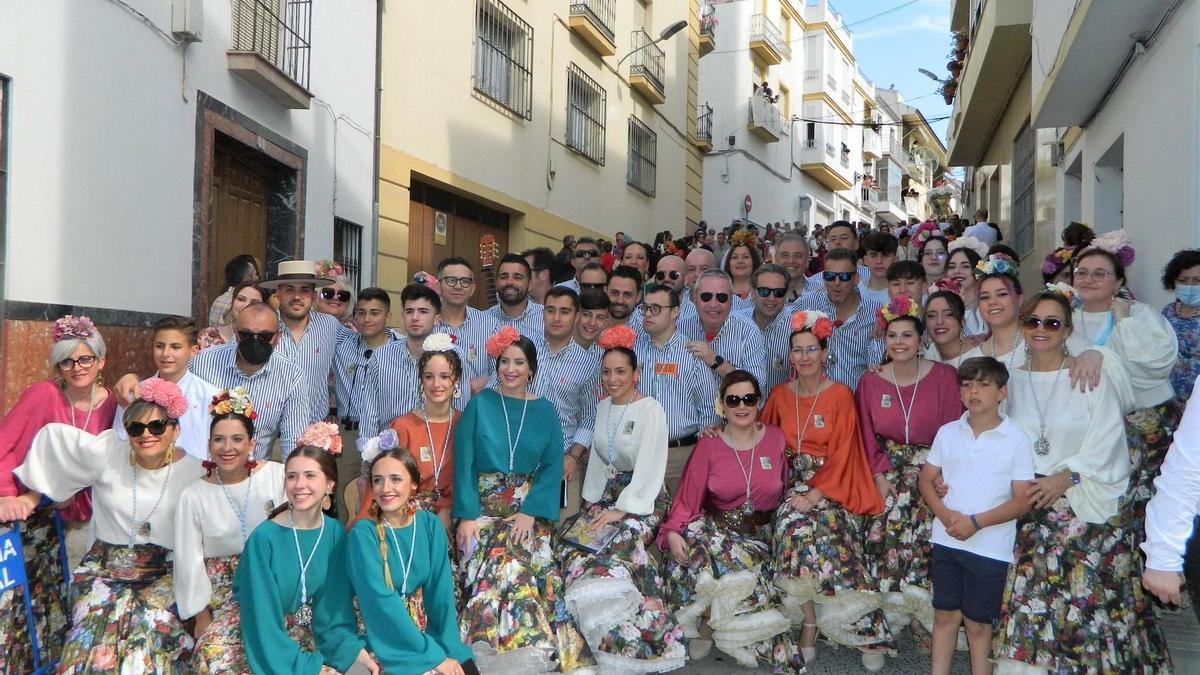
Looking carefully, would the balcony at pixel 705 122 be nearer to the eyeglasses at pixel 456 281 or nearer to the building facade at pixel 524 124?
the building facade at pixel 524 124

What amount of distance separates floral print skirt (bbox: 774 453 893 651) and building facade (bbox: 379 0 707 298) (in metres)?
6.64

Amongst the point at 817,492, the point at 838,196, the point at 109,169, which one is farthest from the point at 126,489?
the point at 838,196

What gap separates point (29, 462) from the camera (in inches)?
167

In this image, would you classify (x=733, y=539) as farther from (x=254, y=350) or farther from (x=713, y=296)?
(x=254, y=350)

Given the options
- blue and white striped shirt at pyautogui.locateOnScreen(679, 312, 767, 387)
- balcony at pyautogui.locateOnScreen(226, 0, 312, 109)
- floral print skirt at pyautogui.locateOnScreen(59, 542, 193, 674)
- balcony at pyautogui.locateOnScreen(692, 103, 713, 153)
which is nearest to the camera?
floral print skirt at pyautogui.locateOnScreen(59, 542, 193, 674)

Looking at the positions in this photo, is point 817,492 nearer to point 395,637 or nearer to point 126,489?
point 395,637

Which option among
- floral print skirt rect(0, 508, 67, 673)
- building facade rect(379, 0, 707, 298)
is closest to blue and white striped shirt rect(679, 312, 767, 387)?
floral print skirt rect(0, 508, 67, 673)

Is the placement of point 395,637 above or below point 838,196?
below

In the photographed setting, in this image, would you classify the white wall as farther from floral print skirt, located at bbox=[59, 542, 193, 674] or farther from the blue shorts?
the blue shorts

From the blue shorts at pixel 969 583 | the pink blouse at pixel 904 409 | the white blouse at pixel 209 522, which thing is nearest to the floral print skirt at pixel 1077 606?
the blue shorts at pixel 969 583

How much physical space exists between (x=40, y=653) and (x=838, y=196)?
36345 millimetres

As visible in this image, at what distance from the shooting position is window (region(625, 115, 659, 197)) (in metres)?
17.4

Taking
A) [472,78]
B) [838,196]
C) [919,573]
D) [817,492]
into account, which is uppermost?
[838,196]

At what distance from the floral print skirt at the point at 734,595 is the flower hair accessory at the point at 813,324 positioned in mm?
1081
